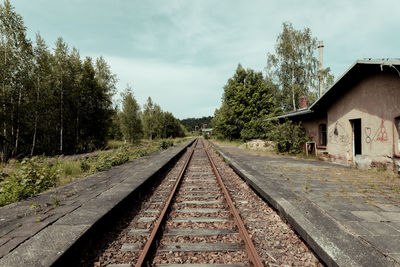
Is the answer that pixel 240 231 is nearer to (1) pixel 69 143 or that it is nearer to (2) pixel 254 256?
(2) pixel 254 256

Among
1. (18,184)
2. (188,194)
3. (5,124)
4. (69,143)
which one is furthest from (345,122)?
(69,143)

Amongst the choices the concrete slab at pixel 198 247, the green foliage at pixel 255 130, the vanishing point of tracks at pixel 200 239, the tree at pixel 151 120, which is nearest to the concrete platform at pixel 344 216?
the vanishing point of tracks at pixel 200 239

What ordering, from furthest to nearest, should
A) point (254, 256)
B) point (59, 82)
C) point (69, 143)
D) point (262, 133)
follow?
point (262, 133)
point (69, 143)
point (59, 82)
point (254, 256)

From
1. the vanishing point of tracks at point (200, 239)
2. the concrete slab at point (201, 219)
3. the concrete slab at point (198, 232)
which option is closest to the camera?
the vanishing point of tracks at point (200, 239)

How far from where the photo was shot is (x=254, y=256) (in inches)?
102

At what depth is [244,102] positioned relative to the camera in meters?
33.0

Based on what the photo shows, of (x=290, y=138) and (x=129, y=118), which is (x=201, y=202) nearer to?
(x=290, y=138)

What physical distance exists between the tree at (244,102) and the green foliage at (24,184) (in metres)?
27.1

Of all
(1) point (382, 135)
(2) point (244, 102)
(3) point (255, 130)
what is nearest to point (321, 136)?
(1) point (382, 135)

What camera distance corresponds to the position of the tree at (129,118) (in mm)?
31656

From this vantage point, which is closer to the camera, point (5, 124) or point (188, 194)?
point (188, 194)

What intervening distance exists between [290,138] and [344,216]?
12.3 m

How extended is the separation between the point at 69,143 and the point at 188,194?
1995 centimetres

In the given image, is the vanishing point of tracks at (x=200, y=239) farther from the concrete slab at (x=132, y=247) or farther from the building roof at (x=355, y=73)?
the building roof at (x=355, y=73)
